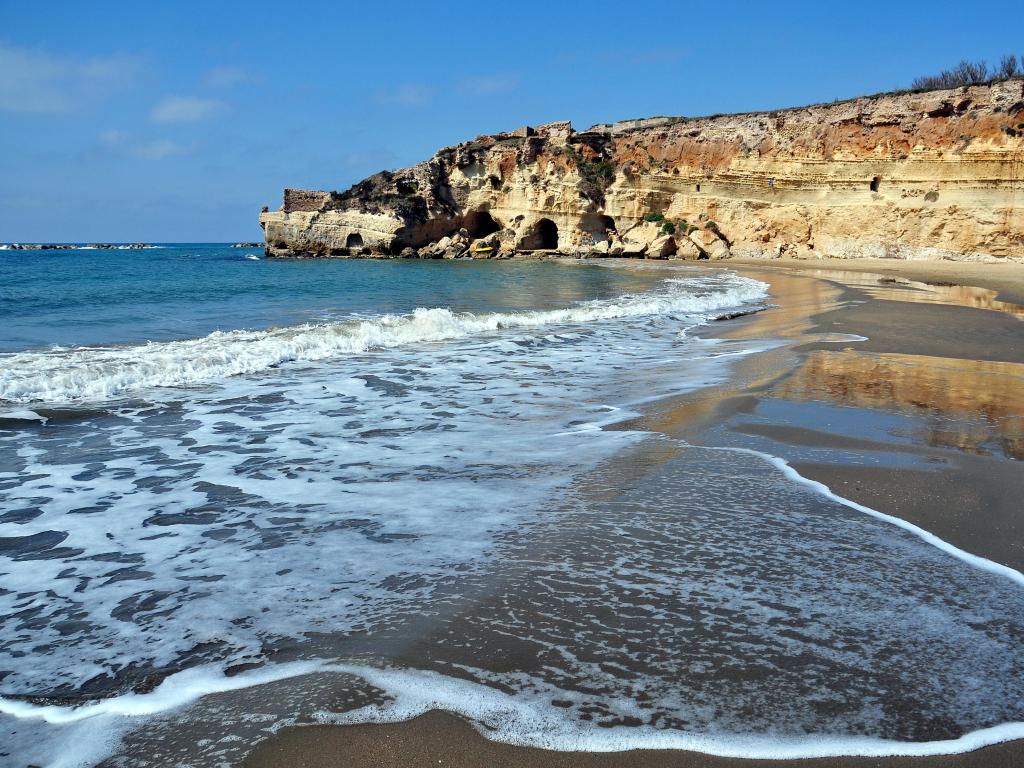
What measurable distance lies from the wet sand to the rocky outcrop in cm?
2157

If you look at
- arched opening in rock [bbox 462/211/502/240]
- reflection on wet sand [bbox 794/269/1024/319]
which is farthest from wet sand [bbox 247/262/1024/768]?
arched opening in rock [bbox 462/211/502/240]

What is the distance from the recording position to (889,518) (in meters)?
3.31

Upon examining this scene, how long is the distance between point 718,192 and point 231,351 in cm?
3568

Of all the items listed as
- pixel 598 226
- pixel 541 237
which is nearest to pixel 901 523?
pixel 598 226

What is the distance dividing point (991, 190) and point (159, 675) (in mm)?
34118

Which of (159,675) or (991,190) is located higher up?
(991,190)

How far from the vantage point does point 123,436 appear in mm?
5297

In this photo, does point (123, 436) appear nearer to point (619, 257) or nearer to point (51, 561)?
point (51, 561)

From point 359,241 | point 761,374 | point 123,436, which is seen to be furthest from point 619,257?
point 123,436

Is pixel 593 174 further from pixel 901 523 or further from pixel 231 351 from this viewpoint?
pixel 901 523

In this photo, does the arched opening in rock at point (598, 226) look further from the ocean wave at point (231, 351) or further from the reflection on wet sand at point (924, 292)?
the ocean wave at point (231, 351)

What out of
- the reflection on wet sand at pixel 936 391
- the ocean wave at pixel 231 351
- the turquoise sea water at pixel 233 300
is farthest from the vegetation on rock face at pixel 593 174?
the reflection on wet sand at pixel 936 391

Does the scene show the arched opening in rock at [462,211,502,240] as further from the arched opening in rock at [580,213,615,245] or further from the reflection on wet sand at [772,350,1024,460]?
the reflection on wet sand at [772,350,1024,460]

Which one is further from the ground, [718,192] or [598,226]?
[718,192]
